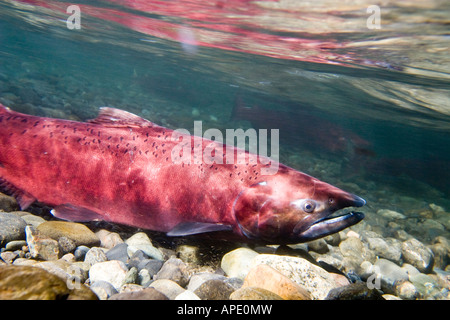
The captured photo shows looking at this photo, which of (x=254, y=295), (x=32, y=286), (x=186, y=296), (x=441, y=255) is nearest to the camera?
(x=32, y=286)

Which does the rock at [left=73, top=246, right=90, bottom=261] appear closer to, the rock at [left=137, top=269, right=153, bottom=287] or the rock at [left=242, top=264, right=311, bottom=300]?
the rock at [left=137, top=269, right=153, bottom=287]

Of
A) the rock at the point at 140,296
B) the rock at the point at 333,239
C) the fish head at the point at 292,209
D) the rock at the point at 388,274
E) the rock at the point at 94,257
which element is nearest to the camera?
the rock at the point at 140,296

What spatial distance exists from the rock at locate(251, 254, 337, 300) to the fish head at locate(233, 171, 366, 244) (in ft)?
1.13

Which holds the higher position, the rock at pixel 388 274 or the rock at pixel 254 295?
the rock at pixel 254 295

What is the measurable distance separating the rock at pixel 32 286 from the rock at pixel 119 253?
119cm

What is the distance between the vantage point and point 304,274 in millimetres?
2643

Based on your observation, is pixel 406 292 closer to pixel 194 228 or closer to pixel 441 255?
pixel 194 228

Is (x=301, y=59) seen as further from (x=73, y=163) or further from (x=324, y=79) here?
(x=73, y=163)

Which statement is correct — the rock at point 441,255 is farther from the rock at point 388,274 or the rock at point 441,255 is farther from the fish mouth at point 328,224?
the fish mouth at point 328,224

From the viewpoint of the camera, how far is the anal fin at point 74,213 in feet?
10.9

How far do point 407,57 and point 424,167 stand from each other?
38.6 ft

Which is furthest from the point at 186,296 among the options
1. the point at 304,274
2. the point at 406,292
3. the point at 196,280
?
the point at 406,292

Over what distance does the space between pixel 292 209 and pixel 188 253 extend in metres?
1.47
